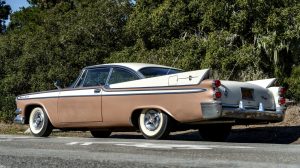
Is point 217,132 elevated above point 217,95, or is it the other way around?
point 217,95

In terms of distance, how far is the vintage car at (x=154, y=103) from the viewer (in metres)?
8.80

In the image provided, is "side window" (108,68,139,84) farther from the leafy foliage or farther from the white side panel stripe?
the leafy foliage

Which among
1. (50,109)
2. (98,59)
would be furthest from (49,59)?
(50,109)

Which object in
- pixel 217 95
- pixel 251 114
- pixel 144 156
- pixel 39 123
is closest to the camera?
pixel 144 156

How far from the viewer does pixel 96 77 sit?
34.7 ft

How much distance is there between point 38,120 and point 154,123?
308 cm

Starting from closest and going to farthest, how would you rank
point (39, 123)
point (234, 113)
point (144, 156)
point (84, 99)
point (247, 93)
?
point (144, 156) < point (234, 113) < point (247, 93) < point (84, 99) < point (39, 123)

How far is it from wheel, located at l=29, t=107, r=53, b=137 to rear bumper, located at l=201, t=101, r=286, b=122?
12.6 ft

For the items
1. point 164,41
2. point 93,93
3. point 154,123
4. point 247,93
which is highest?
point 164,41

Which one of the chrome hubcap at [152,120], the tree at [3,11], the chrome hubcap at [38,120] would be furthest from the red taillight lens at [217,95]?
the tree at [3,11]

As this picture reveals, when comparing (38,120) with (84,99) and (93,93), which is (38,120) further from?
(93,93)

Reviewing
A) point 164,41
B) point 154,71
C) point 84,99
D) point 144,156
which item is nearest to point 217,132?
point 154,71

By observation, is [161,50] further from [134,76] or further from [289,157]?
[289,157]

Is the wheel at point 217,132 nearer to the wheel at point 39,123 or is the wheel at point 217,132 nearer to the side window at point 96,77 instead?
the side window at point 96,77
